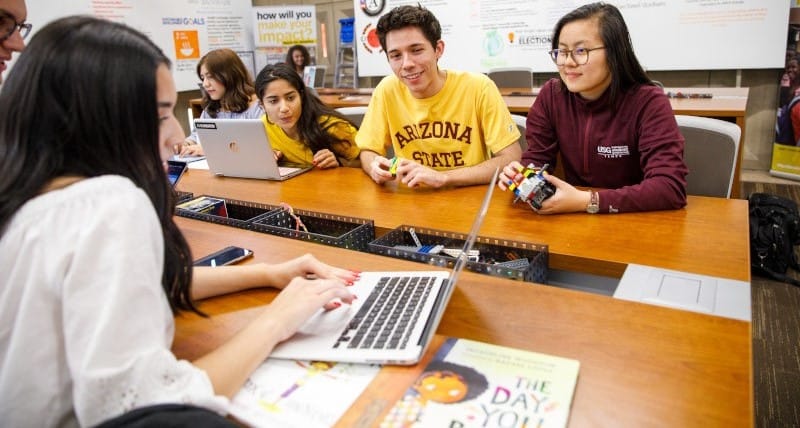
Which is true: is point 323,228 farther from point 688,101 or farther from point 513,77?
point 513,77

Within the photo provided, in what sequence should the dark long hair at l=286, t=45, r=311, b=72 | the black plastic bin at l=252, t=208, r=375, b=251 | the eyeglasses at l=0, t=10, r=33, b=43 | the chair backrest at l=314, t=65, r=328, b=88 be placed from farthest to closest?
the dark long hair at l=286, t=45, r=311, b=72 → the chair backrest at l=314, t=65, r=328, b=88 → the eyeglasses at l=0, t=10, r=33, b=43 → the black plastic bin at l=252, t=208, r=375, b=251

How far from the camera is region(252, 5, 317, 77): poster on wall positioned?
6.17m

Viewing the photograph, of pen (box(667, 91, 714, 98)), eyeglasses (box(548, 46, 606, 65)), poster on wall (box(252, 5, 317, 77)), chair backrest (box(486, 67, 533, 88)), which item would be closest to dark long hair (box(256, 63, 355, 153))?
eyeglasses (box(548, 46, 606, 65))

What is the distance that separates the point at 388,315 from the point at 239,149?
4.48 ft

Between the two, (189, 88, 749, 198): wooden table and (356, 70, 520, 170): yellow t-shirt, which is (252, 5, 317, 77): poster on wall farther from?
(356, 70, 520, 170): yellow t-shirt

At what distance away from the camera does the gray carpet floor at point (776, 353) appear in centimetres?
174

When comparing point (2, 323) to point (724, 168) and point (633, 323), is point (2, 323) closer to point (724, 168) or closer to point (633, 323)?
→ point (633, 323)

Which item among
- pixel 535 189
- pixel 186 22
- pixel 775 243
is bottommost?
pixel 775 243

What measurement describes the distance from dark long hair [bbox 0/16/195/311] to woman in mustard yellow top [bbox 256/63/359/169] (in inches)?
64.8

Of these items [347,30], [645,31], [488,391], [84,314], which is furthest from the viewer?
[347,30]

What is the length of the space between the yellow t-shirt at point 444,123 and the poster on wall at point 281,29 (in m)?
4.38

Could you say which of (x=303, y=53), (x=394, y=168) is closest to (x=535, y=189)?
(x=394, y=168)

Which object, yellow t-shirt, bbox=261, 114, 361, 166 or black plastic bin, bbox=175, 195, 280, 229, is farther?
yellow t-shirt, bbox=261, 114, 361, 166

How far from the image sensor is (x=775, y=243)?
2.66 m
